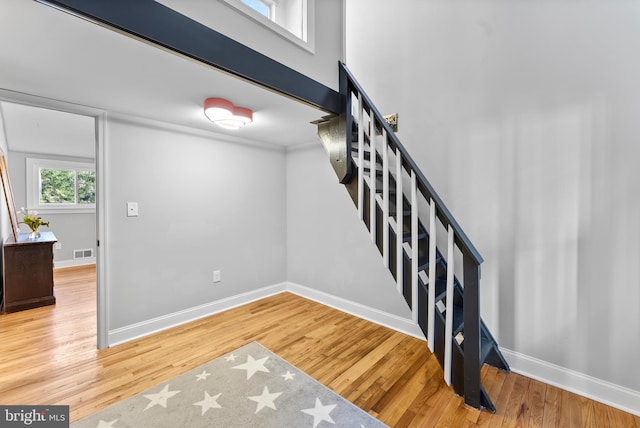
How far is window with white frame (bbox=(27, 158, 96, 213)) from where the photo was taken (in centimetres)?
487

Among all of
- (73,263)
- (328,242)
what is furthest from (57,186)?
(328,242)

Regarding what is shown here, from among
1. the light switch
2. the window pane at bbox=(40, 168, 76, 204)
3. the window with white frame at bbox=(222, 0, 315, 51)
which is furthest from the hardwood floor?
the window pane at bbox=(40, 168, 76, 204)

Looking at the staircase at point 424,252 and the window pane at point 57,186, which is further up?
the window pane at point 57,186

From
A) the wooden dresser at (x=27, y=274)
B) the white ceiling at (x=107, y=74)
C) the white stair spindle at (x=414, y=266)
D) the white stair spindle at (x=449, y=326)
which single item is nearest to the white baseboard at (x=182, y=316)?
the wooden dresser at (x=27, y=274)

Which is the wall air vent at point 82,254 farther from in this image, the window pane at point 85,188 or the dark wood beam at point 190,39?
the dark wood beam at point 190,39

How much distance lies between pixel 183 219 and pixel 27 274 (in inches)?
82.9

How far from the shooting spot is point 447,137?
222cm

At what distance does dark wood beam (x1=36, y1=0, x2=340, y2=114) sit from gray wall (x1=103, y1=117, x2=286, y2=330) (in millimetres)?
1439

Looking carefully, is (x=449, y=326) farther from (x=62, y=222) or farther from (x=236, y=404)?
(x=62, y=222)

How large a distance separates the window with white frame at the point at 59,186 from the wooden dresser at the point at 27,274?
2.39 meters

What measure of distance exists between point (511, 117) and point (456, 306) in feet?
4.71

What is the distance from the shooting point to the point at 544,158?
5.93 ft

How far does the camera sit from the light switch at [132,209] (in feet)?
7.91

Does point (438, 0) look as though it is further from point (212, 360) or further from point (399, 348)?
point (212, 360)
